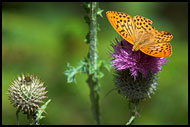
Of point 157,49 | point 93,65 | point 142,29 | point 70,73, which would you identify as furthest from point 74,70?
point 157,49

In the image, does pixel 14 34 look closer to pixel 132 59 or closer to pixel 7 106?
pixel 7 106

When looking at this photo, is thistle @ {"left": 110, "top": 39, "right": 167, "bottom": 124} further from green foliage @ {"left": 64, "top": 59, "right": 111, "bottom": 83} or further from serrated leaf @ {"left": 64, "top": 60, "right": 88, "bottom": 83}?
serrated leaf @ {"left": 64, "top": 60, "right": 88, "bottom": 83}

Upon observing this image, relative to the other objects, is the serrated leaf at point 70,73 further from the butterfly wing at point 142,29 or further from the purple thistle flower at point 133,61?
the butterfly wing at point 142,29

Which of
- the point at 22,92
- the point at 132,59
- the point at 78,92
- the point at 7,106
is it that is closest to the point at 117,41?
the point at 132,59

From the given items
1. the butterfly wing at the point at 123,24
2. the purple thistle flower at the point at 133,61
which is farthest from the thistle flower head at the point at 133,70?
the butterfly wing at the point at 123,24

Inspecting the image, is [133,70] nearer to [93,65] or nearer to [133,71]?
[133,71]

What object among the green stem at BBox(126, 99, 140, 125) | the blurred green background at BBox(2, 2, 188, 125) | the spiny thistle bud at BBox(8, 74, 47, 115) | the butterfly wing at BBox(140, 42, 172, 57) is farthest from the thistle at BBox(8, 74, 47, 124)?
the blurred green background at BBox(2, 2, 188, 125)
